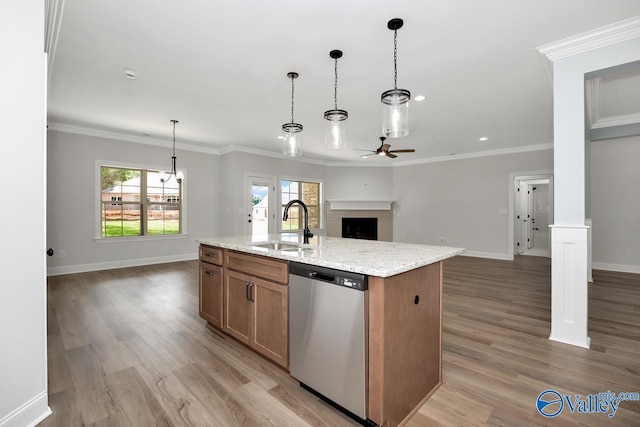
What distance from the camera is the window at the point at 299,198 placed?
7578mm

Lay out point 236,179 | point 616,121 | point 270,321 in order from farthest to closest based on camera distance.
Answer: point 236,179 < point 616,121 < point 270,321

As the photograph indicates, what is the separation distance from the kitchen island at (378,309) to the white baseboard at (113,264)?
409 cm

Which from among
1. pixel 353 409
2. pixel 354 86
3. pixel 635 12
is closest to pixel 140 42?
pixel 354 86

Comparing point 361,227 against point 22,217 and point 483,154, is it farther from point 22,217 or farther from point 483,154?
point 22,217

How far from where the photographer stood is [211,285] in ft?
8.89

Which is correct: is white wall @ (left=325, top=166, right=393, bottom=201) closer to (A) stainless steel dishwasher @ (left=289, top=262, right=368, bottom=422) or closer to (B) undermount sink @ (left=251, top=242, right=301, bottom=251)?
(B) undermount sink @ (left=251, top=242, right=301, bottom=251)

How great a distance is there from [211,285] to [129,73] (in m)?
2.37

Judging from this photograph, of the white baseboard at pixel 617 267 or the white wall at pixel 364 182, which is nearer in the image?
the white baseboard at pixel 617 267

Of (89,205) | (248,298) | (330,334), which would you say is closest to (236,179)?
(89,205)

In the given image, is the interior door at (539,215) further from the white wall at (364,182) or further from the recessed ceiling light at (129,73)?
the recessed ceiling light at (129,73)

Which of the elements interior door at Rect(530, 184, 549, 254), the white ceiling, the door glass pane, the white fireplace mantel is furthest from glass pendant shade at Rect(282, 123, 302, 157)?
interior door at Rect(530, 184, 549, 254)

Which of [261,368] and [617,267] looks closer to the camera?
[261,368]

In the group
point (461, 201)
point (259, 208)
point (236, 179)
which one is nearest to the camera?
point (236, 179)

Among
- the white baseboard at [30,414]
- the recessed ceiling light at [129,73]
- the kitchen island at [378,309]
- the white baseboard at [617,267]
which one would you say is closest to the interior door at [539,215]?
the white baseboard at [617,267]
